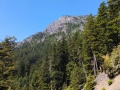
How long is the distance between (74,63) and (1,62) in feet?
113

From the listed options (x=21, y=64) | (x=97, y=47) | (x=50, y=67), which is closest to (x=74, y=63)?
(x=50, y=67)

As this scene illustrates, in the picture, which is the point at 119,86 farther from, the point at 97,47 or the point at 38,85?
the point at 38,85

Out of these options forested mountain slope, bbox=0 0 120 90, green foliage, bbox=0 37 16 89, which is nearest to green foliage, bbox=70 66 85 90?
forested mountain slope, bbox=0 0 120 90

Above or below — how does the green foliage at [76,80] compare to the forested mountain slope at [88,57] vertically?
below

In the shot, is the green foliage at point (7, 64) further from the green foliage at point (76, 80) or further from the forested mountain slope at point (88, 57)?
the green foliage at point (76, 80)

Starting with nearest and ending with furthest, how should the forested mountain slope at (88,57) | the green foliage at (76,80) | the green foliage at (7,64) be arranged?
the green foliage at (7,64), the forested mountain slope at (88,57), the green foliage at (76,80)

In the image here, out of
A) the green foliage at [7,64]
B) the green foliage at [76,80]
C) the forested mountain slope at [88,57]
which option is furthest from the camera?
the green foliage at [76,80]

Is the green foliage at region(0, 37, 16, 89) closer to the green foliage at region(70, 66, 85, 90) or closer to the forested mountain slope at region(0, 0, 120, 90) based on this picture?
the forested mountain slope at region(0, 0, 120, 90)

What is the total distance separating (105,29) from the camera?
37.3 metres

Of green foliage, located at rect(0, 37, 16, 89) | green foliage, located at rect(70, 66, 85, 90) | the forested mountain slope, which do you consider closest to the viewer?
green foliage, located at rect(0, 37, 16, 89)

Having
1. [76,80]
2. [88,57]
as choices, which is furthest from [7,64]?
[88,57]

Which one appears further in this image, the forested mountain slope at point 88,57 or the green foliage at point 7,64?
the forested mountain slope at point 88,57

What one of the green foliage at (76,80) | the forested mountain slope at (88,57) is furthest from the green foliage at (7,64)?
the green foliage at (76,80)

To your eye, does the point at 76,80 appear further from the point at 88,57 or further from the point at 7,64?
the point at 7,64
